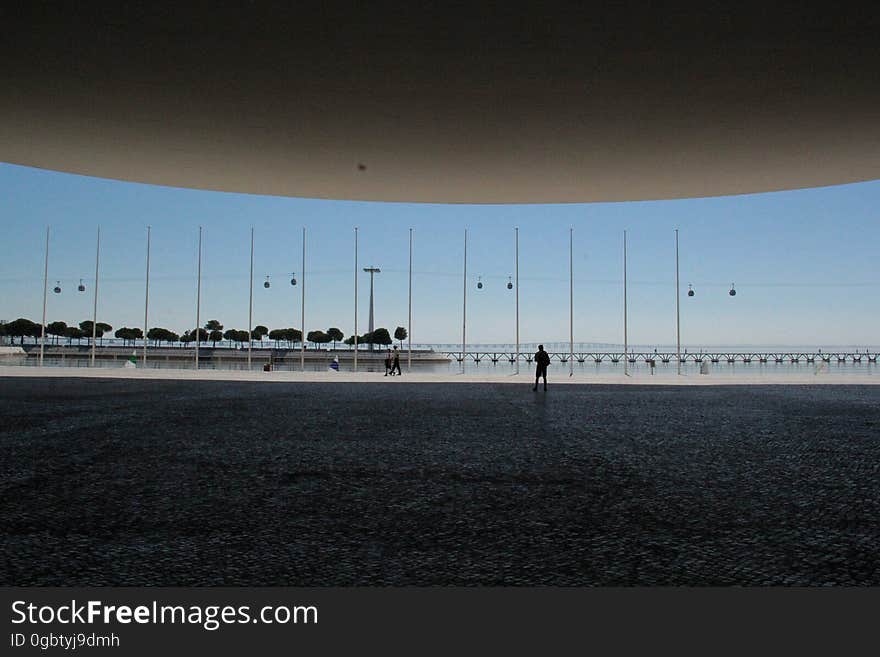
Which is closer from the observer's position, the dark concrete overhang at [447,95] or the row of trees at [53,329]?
the dark concrete overhang at [447,95]

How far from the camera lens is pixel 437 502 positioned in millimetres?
4773

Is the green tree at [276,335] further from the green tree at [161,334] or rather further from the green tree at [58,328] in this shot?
the green tree at [58,328]

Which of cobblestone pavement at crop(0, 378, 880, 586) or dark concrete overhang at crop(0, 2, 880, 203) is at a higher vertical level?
dark concrete overhang at crop(0, 2, 880, 203)

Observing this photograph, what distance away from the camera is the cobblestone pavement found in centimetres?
332

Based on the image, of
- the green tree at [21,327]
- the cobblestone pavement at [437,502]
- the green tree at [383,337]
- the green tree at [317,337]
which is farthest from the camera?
the green tree at [21,327]

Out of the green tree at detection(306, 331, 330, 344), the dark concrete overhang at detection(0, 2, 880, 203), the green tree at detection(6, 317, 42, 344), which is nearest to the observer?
Answer: the dark concrete overhang at detection(0, 2, 880, 203)

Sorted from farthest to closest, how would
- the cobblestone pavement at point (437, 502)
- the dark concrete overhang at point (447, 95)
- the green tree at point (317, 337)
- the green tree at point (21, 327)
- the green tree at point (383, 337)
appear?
the green tree at point (21, 327) → the green tree at point (317, 337) → the green tree at point (383, 337) → the dark concrete overhang at point (447, 95) → the cobblestone pavement at point (437, 502)

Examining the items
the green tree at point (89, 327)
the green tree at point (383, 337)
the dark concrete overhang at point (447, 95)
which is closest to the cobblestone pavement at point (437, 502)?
the dark concrete overhang at point (447, 95)

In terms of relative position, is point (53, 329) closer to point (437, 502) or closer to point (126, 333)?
point (126, 333)

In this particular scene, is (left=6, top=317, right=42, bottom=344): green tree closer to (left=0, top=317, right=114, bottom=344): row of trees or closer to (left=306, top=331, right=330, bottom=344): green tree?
(left=0, top=317, right=114, bottom=344): row of trees

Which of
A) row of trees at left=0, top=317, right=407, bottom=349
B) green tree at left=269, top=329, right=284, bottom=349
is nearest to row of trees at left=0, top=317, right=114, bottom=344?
row of trees at left=0, top=317, right=407, bottom=349

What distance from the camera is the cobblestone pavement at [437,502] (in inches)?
131

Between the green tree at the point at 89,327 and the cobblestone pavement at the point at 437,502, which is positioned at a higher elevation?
the green tree at the point at 89,327

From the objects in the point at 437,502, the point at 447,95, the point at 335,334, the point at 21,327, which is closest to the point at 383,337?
the point at 335,334
